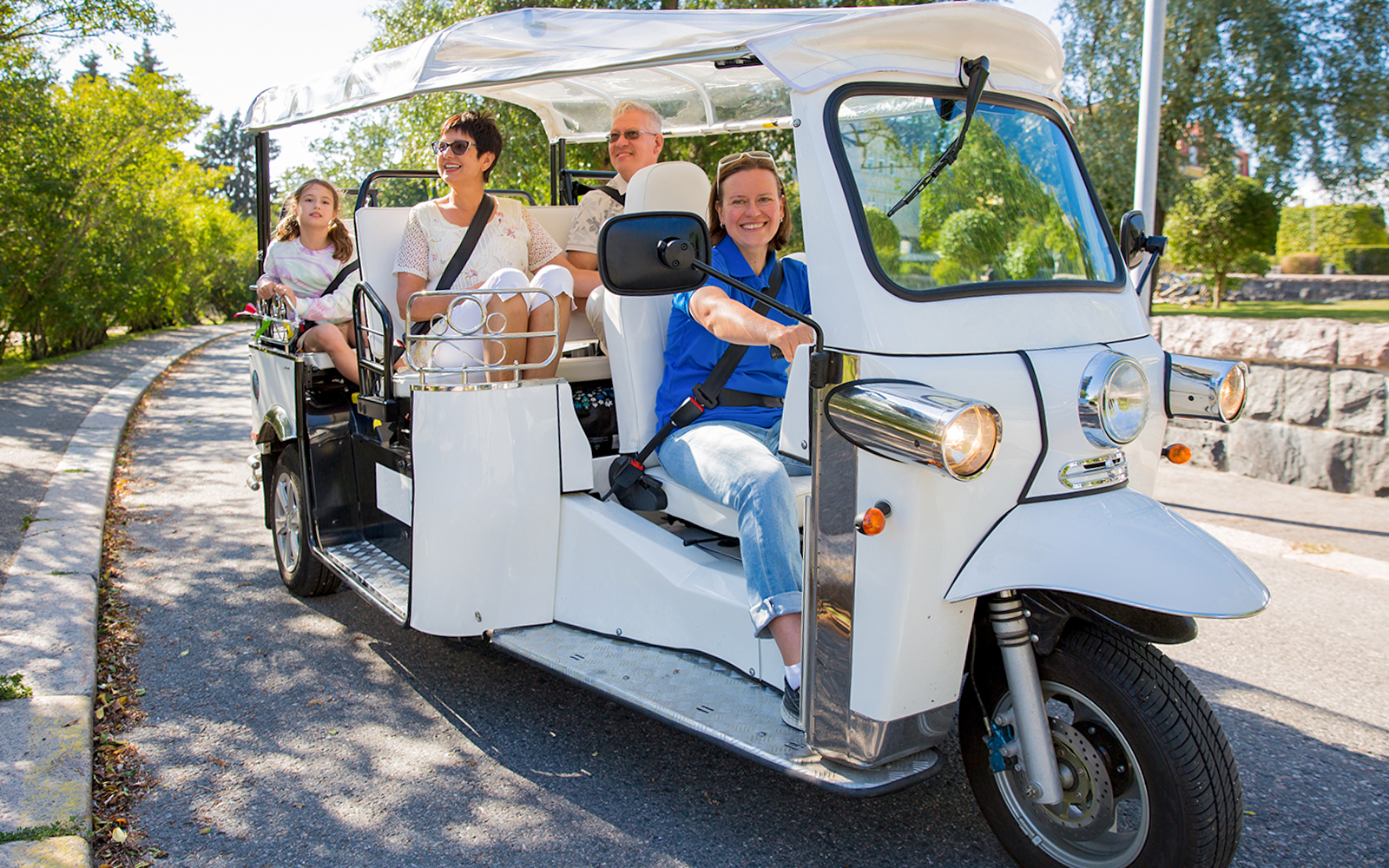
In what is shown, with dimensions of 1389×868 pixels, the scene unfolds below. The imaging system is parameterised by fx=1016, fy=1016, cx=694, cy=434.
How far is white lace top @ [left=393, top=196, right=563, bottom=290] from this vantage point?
174 inches

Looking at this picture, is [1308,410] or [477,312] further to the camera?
[1308,410]

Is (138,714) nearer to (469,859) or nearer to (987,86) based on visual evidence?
(469,859)

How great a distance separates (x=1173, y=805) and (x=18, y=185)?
15295mm

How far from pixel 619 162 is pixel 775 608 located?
2958 millimetres

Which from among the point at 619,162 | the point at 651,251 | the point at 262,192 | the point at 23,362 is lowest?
the point at 23,362

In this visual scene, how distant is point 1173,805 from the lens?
7.66 ft

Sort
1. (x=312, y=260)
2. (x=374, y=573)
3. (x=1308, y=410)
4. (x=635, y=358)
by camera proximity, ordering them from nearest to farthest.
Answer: (x=635, y=358)
(x=374, y=573)
(x=312, y=260)
(x=1308, y=410)

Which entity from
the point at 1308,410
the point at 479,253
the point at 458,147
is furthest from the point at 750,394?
the point at 1308,410

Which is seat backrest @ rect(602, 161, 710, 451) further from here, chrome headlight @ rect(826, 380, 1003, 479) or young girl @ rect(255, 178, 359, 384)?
young girl @ rect(255, 178, 359, 384)

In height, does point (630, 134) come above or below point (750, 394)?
above

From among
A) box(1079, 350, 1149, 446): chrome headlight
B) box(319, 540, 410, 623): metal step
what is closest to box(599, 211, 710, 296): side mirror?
box(1079, 350, 1149, 446): chrome headlight

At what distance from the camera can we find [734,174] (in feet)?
11.4

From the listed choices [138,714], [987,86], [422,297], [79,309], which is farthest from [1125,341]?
[79,309]

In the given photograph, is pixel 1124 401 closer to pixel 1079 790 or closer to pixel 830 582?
pixel 830 582
